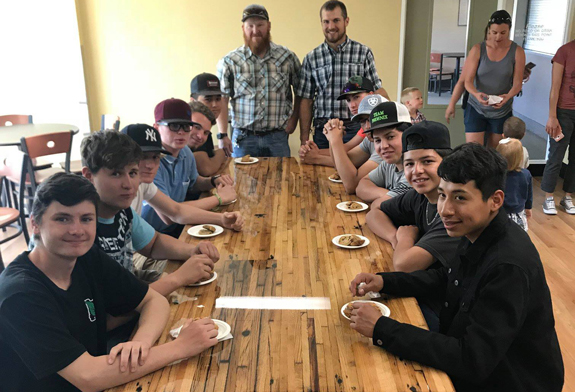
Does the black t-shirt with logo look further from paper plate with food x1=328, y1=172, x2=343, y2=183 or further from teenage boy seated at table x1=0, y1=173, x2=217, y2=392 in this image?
paper plate with food x1=328, y1=172, x2=343, y2=183

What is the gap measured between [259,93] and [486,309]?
355cm

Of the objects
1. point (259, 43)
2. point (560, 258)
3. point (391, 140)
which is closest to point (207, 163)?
point (259, 43)

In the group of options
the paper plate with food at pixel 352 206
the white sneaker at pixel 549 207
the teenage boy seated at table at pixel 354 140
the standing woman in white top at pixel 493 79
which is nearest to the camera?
the paper plate with food at pixel 352 206

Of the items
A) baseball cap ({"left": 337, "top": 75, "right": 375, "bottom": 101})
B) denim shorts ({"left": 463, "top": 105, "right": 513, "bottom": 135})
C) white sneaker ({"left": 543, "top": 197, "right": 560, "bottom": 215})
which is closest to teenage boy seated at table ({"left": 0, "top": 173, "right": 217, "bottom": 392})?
baseball cap ({"left": 337, "top": 75, "right": 375, "bottom": 101})

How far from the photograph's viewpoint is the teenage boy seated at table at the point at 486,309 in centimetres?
154

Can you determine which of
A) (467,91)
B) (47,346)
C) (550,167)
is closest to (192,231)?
(47,346)

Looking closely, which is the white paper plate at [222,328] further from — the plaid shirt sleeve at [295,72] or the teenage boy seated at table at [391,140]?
the plaid shirt sleeve at [295,72]

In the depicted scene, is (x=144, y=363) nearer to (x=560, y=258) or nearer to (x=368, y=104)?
(x=368, y=104)

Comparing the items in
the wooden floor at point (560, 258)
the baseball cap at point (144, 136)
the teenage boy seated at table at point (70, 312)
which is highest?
the baseball cap at point (144, 136)

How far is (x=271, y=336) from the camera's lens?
1739 mm

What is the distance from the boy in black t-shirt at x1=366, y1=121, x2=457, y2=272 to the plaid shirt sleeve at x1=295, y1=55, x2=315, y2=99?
247cm

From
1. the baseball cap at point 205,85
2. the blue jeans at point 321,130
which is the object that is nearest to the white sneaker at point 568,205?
the blue jeans at point 321,130

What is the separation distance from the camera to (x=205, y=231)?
8.73ft

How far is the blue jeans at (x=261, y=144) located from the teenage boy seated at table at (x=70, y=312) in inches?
119
